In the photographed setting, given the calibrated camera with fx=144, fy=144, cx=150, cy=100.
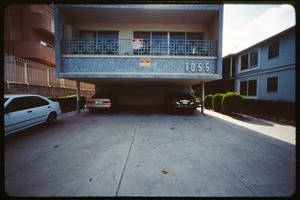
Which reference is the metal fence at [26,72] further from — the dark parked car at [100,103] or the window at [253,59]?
the window at [253,59]

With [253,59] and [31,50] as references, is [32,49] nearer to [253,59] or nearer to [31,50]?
[31,50]

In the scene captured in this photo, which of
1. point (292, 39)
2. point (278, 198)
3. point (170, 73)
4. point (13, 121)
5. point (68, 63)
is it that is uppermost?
point (292, 39)

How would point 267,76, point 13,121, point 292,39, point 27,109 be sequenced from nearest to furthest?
point 13,121 → point 27,109 → point 292,39 → point 267,76

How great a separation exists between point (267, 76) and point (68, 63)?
16544mm

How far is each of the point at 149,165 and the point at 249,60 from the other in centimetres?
1837

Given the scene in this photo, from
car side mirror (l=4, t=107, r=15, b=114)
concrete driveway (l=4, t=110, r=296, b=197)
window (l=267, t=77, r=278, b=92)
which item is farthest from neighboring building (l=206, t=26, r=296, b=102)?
car side mirror (l=4, t=107, r=15, b=114)

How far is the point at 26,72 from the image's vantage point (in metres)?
9.29

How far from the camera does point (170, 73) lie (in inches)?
315

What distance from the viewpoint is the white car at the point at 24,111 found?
4.61 m

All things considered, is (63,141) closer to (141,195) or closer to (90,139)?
(90,139)

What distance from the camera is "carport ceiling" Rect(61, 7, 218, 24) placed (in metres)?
8.38

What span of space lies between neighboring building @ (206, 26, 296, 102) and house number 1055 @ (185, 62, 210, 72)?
7981 mm

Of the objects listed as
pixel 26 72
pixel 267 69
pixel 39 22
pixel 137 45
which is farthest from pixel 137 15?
pixel 267 69

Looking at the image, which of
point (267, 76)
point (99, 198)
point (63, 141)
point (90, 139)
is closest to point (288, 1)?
point (99, 198)
